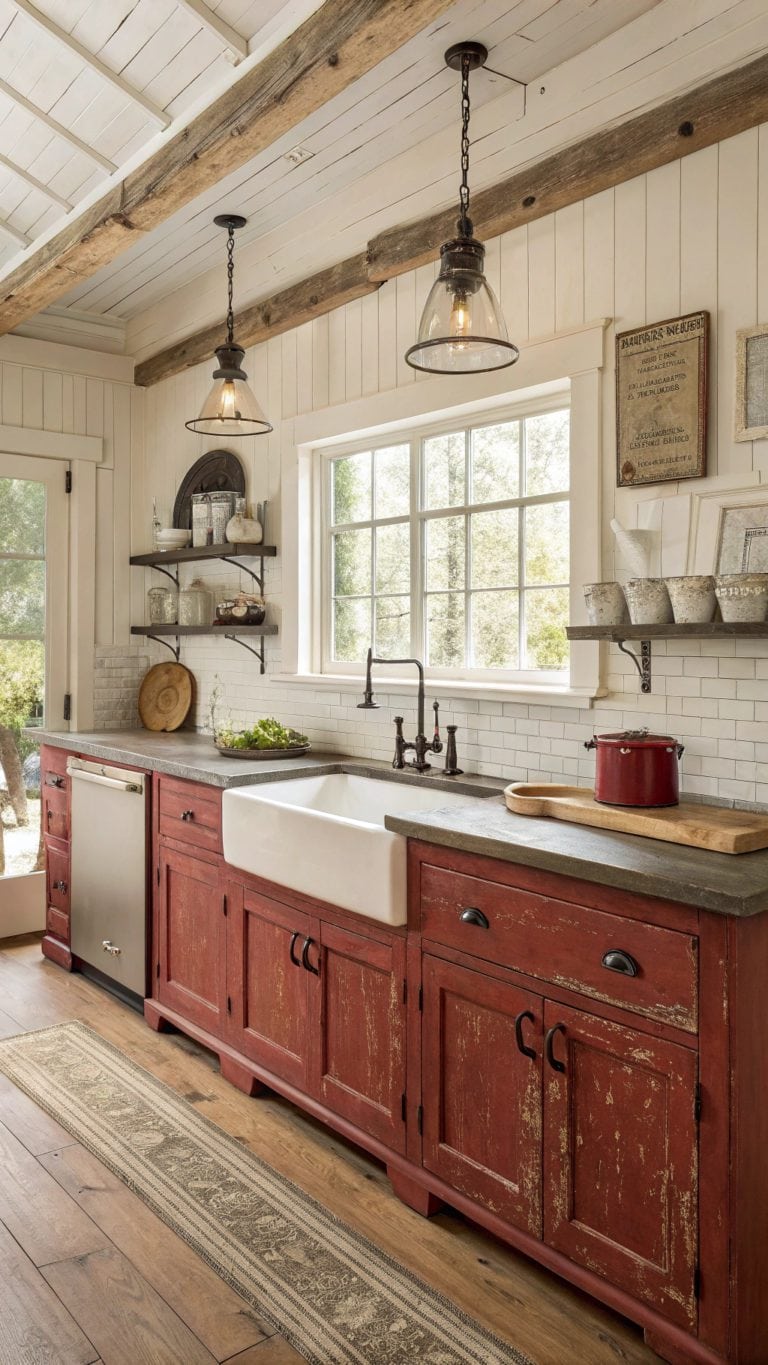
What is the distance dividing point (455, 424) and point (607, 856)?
1.93 metres

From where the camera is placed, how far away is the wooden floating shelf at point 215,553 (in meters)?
4.10

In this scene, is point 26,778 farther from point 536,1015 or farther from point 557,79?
point 557,79

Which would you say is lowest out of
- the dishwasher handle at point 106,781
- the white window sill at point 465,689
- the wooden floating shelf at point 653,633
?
the dishwasher handle at point 106,781

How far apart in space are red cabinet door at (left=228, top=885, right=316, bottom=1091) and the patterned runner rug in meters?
0.26

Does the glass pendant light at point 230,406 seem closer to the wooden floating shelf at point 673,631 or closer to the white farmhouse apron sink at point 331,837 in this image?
the white farmhouse apron sink at point 331,837

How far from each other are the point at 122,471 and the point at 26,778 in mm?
1691

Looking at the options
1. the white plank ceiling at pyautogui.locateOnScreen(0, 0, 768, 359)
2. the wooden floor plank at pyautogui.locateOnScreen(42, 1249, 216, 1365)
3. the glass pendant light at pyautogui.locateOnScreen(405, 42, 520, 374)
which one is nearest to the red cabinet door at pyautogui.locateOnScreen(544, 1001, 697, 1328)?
the wooden floor plank at pyautogui.locateOnScreen(42, 1249, 216, 1365)

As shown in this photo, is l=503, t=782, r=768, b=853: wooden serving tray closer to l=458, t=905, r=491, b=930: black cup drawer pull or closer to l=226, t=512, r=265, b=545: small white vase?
l=458, t=905, r=491, b=930: black cup drawer pull

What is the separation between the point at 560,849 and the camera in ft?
6.73

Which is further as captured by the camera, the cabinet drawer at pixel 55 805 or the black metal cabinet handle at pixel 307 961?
the cabinet drawer at pixel 55 805

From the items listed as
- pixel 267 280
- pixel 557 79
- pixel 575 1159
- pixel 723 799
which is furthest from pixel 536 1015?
pixel 267 280

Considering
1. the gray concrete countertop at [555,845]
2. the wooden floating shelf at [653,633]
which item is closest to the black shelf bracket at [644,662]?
the wooden floating shelf at [653,633]

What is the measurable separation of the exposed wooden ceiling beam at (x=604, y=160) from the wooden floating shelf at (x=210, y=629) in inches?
59.5

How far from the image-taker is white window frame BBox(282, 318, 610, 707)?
9.14 feet
